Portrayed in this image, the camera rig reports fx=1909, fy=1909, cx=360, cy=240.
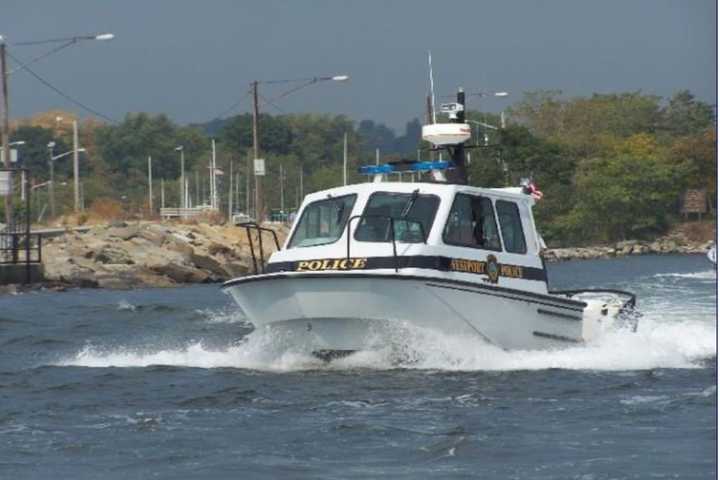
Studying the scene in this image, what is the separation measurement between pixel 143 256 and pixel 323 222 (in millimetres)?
35029

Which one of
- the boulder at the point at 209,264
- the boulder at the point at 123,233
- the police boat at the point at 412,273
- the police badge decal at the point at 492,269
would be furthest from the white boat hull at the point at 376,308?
the boulder at the point at 123,233

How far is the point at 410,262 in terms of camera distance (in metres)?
20.3

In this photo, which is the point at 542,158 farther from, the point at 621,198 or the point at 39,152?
the point at 39,152

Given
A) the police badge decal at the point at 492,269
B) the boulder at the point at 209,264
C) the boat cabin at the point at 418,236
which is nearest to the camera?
the boat cabin at the point at 418,236

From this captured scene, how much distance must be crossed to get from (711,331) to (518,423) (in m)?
10.4

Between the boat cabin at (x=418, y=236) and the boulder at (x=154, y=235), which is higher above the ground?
the boat cabin at (x=418, y=236)

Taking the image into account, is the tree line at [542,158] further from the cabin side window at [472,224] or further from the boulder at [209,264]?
the cabin side window at [472,224]

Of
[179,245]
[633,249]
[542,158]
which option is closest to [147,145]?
[633,249]

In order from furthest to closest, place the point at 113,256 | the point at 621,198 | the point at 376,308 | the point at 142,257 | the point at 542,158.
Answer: the point at 621,198, the point at 542,158, the point at 142,257, the point at 113,256, the point at 376,308

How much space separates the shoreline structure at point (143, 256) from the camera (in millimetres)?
51500

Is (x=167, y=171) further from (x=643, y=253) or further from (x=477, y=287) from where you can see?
(x=477, y=287)

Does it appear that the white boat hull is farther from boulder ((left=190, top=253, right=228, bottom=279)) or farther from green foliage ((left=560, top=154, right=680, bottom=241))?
green foliage ((left=560, top=154, right=680, bottom=241))

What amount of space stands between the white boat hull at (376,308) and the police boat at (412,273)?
1 cm

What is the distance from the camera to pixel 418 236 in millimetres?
20672
